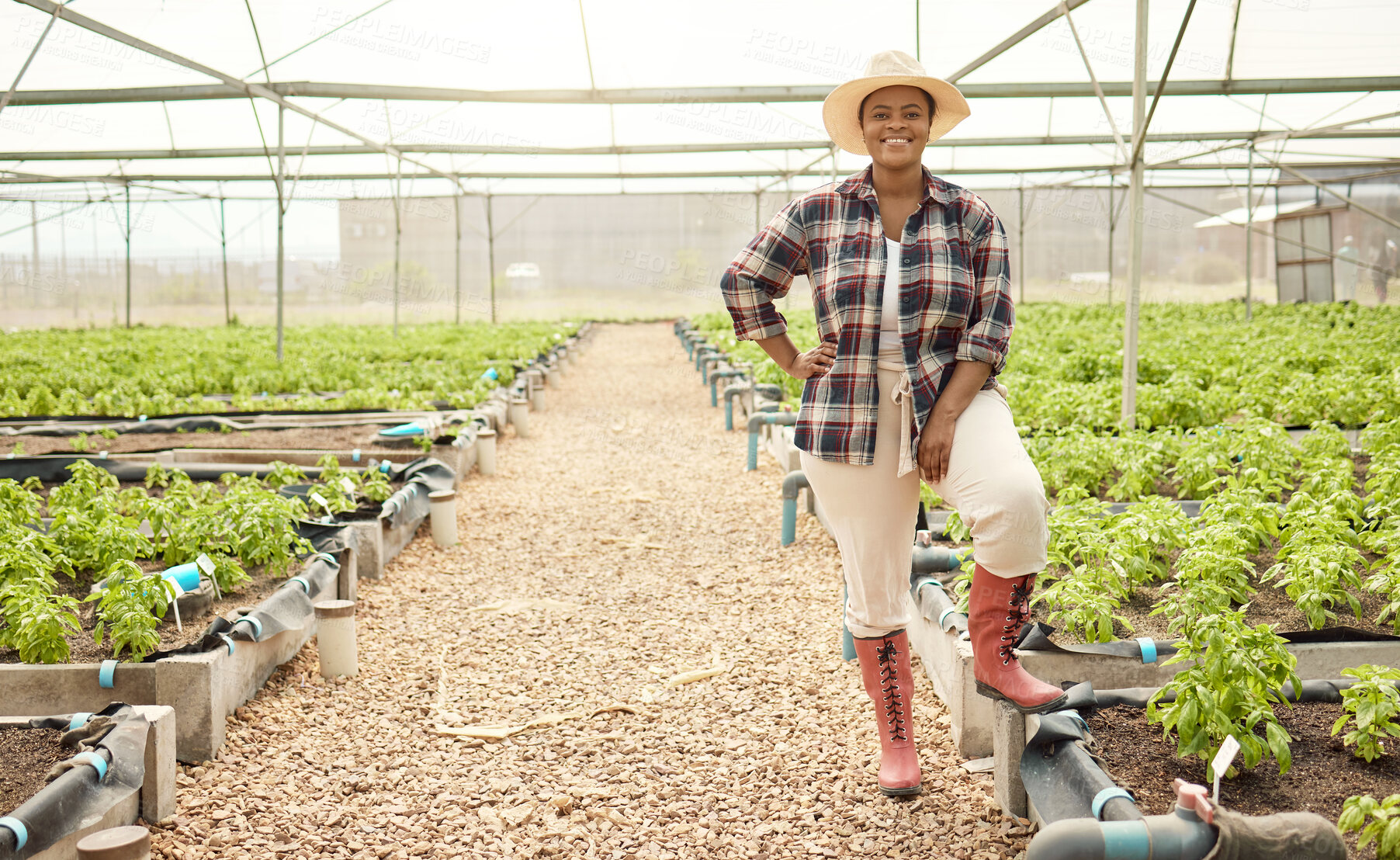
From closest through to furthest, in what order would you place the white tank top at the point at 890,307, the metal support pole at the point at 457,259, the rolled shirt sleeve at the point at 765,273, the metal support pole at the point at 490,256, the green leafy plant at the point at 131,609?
the white tank top at the point at 890,307 → the rolled shirt sleeve at the point at 765,273 → the green leafy plant at the point at 131,609 → the metal support pole at the point at 457,259 → the metal support pole at the point at 490,256

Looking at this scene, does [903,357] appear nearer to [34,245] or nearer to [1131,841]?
[1131,841]

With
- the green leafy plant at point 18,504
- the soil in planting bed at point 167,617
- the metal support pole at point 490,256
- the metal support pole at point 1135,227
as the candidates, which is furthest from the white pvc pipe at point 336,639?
the metal support pole at point 490,256

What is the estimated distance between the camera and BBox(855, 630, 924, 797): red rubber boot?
7.82 feet

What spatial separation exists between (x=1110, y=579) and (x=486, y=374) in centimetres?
797

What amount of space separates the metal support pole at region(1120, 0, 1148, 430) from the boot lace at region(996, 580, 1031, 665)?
12.9ft

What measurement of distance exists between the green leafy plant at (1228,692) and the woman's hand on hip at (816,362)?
1059mm

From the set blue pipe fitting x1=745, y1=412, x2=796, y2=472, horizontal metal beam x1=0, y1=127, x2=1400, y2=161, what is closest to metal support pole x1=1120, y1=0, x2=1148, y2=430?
blue pipe fitting x1=745, y1=412, x2=796, y2=472

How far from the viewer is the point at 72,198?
21.4 m

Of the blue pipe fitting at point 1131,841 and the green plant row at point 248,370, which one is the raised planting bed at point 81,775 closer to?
the blue pipe fitting at point 1131,841

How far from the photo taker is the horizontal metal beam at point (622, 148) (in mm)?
14797

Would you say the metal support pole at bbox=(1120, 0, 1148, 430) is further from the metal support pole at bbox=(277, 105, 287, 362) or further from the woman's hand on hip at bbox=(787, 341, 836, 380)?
the metal support pole at bbox=(277, 105, 287, 362)

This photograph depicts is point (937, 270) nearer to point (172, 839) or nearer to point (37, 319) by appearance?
point (172, 839)

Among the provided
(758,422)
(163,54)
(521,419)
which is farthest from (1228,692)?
(163,54)

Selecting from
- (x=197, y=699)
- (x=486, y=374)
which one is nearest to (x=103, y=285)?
(x=486, y=374)
